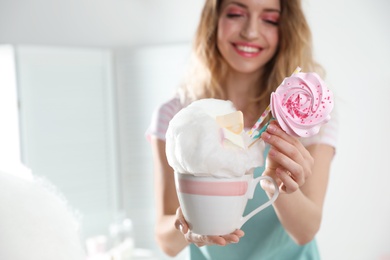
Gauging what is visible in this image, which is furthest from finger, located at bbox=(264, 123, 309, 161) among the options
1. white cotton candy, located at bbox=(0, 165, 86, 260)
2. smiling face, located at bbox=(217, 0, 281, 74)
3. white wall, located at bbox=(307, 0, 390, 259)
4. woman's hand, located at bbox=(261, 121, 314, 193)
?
white wall, located at bbox=(307, 0, 390, 259)

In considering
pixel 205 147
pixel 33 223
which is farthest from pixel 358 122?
pixel 33 223

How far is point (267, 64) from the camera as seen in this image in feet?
3.76

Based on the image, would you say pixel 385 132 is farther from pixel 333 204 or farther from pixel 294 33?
pixel 294 33

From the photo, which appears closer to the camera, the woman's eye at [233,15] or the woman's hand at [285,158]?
the woman's hand at [285,158]

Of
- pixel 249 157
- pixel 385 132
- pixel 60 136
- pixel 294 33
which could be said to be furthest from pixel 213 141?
pixel 60 136

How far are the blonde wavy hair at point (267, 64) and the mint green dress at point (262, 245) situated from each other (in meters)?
Result: 0.23

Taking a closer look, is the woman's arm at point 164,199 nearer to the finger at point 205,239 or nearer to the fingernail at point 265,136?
the finger at point 205,239

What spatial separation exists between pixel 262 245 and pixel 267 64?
17.5 inches

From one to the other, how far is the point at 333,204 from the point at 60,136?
5.43 ft

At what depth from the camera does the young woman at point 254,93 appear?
3.28 feet

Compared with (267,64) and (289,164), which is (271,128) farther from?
(267,64)

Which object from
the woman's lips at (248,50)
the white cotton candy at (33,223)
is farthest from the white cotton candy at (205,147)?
the woman's lips at (248,50)

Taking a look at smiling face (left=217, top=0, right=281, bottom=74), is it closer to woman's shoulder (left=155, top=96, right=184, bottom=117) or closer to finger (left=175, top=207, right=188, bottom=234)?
woman's shoulder (left=155, top=96, right=184, bottom=117)

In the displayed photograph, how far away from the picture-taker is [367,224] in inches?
88.4
